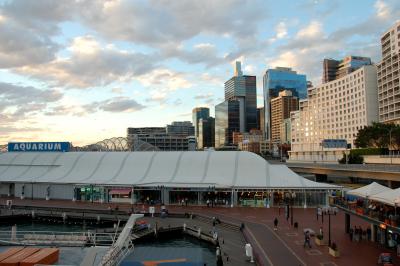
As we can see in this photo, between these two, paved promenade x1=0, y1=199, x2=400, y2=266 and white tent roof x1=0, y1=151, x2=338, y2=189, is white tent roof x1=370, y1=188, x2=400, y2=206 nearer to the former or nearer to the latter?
paved promenade x1=0, y1=199, x2=400, y2=266

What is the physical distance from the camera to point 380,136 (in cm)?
11838

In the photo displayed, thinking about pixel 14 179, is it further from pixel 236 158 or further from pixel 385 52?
pixel 385 52

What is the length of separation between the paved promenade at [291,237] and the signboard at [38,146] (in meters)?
25.9

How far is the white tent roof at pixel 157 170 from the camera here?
62.6m

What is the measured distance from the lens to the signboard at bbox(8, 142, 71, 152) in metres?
86.2

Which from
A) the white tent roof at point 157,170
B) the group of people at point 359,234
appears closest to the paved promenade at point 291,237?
the group of people at point 359,234

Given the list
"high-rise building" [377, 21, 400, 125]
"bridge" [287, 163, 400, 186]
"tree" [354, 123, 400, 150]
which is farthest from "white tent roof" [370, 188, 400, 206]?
"high-rise building" [377, 21, 400, 125]

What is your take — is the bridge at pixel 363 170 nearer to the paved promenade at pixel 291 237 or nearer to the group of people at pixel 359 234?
the paved promenade at pixel 291 237

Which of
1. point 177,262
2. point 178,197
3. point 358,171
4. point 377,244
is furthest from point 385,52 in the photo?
point 177,262

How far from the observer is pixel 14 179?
74.2 meters

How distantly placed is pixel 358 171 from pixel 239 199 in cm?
3691

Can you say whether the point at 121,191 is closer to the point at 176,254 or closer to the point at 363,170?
the point at 176,254

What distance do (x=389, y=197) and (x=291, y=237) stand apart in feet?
35.7

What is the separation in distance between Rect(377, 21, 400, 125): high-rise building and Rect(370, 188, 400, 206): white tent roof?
11990 centimetres
